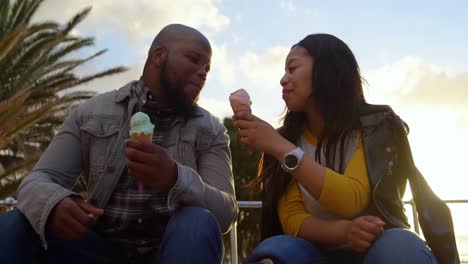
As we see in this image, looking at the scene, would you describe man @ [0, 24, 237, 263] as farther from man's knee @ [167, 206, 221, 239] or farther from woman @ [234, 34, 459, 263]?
woman @ [234, 34, 459, 263]

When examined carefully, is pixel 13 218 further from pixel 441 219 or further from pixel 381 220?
pixel 441 219

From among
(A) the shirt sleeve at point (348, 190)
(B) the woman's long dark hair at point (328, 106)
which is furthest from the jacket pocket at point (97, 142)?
(A) the shirt sleeve at point (348, 190)

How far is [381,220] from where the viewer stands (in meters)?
2.33

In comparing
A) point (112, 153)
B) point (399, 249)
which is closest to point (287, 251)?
A: point (399, 249)

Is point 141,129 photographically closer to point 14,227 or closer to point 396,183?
point 14,227

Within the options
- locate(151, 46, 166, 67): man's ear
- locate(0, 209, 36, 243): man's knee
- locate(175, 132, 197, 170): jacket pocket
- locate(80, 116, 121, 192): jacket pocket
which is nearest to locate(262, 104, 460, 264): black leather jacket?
locate(175, 132, 197, 170): jacket pocket

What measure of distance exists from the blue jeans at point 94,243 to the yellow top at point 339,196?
0.36 metres

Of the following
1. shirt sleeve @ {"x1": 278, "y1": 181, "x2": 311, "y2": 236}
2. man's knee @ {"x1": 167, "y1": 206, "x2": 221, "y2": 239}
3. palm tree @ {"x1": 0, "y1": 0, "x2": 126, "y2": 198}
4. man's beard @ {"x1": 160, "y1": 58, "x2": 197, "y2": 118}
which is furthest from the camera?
palm tree @ {"x1": 0, "y1": 0, "x2": 126, "y2": 198}

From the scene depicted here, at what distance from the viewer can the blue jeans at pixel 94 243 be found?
229 cm

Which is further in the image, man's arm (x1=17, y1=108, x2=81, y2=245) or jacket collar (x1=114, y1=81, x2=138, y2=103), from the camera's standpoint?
jacket collar (x1=114, y1=81, x2=138, y2=103)

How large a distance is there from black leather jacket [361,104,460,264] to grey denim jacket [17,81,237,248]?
64 cm

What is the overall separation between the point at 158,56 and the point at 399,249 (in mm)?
1532

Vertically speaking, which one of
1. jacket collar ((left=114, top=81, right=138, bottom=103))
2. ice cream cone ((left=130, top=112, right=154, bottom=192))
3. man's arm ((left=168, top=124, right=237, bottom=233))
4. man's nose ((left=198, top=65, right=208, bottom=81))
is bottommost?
man's arm ((left=168, top=124, right=237, bottom=233))

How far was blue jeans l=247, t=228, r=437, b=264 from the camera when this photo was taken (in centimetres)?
222
